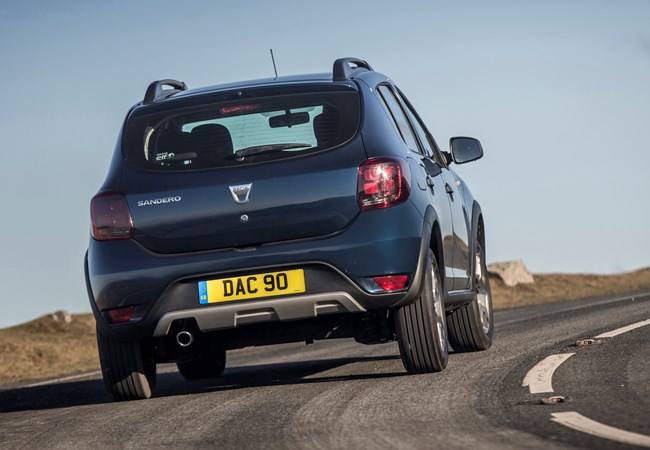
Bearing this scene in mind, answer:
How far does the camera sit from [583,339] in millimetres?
9859

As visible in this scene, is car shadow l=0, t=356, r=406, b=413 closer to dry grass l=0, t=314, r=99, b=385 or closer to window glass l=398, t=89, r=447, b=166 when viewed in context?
window glass l=398, t=89, r=447, b=166

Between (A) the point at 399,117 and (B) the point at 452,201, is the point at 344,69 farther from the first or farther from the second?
(B) the point at 452,201

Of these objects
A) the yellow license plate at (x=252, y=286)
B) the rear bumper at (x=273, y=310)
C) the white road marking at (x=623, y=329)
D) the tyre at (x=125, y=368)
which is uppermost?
the yellow license plate at (x=252, y=286)

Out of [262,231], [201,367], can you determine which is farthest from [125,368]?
[201,367]

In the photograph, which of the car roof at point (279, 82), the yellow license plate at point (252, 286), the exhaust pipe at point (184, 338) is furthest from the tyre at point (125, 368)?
the car roof at point (279, 82)

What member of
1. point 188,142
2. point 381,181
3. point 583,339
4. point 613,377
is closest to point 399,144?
point 381,181

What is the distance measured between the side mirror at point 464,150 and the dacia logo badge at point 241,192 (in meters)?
2.83

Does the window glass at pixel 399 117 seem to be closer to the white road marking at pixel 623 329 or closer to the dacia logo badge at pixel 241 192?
the dacia logo badge at pixel 241 192

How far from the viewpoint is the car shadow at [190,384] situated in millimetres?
8938

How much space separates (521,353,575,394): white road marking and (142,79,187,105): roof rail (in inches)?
116

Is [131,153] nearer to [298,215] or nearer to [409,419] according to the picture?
[298,215]

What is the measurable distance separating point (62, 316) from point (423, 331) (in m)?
17.4

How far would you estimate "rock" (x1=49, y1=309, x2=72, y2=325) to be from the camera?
24359 mm

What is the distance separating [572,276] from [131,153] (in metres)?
23.8
